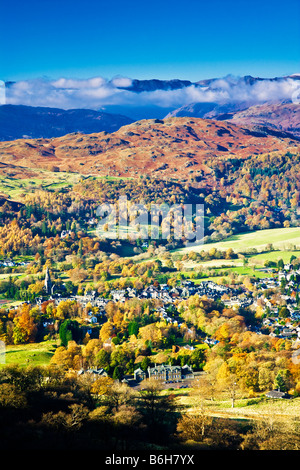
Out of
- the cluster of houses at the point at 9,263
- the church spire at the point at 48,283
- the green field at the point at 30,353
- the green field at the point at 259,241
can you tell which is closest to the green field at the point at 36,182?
the cluster of houses at the point at 9,263

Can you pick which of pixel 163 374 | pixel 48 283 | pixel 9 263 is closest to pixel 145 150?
pixel 9 263

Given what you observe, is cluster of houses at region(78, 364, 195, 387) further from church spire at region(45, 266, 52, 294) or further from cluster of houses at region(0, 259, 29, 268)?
cluster of houses at region(0, 259, 29, 268)

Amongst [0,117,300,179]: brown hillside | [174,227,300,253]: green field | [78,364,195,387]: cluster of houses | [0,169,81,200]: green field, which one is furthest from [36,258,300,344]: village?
[0,117,300,179]: brown hillside

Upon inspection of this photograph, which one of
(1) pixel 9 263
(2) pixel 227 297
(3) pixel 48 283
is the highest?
(1) pixel 9 263

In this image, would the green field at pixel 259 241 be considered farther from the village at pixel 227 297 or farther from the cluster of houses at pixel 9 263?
the cluster of houses at pixel 9 263

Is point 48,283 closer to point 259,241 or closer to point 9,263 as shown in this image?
point 9,263
